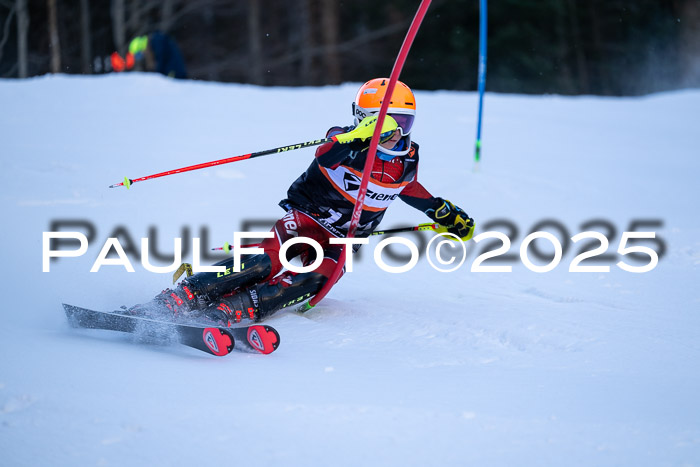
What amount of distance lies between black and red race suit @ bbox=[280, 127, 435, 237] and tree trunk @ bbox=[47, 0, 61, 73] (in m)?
10.9

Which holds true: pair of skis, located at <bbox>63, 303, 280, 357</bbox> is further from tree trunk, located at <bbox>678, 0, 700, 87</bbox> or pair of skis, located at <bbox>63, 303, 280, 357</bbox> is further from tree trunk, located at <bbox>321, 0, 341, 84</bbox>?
tree trunk, located at <bbox>321, 0, 341, 84</bbox>

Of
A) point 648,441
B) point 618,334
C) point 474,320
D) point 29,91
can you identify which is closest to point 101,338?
point 474,320

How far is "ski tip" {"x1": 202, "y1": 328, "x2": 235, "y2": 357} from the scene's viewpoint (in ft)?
10.5

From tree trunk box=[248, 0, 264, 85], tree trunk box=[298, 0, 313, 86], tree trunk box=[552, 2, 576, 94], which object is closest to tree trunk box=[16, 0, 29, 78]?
tree trunk box=[248, 0, 264, 85]

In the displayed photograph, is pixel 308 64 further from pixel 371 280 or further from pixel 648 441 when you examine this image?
pixel 648 441

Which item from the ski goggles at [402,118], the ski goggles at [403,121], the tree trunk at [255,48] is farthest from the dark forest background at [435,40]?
the ski goggles at [403,121]

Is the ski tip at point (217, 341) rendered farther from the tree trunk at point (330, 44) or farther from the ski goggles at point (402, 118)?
the tree trunk at point (330, 44)

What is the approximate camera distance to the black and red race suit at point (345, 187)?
4.07m

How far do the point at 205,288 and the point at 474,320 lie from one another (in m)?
1.49

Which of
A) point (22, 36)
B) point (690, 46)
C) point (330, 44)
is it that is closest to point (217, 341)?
point (22, 36)

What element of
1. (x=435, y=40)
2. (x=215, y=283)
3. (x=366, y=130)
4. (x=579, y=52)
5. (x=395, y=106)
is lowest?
(x=215, y=283)

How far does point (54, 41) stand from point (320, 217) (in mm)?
11387

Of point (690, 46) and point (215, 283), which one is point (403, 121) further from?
point (690, 46)

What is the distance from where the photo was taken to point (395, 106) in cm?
396
